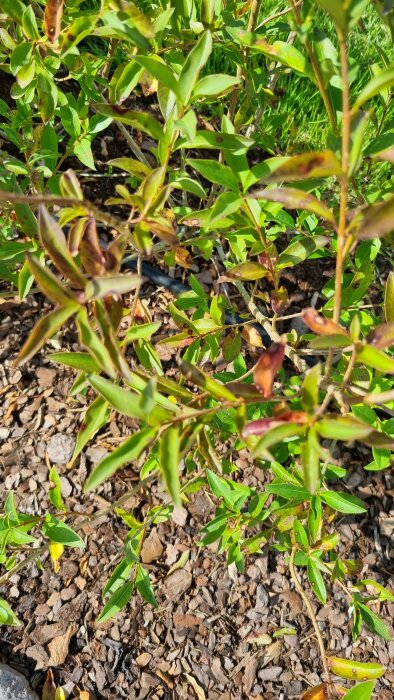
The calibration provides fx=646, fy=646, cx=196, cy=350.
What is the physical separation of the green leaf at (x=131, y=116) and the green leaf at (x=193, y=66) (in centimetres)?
7

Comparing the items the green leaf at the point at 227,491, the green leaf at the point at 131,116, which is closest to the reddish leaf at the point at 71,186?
the green leaf at the point at 131,116

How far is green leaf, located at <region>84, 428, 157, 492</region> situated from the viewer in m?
0.82

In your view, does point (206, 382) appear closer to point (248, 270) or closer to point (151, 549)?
point (248, 270)

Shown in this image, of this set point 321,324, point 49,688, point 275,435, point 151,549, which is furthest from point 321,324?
point 49,688

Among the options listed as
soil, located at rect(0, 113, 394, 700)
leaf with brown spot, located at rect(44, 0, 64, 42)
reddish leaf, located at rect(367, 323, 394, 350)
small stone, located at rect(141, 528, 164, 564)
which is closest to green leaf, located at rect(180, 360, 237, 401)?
reddish leaf, located at rect(367, 323, 394, 350)

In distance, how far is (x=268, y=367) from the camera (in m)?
0.86

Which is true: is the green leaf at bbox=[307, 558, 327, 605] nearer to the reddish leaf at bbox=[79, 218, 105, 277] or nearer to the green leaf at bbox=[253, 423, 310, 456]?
the green leaf at bbox=[253, 423, 310, 456]

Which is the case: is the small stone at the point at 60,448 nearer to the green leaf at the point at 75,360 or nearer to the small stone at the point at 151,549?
the small stone at the point at 151,549

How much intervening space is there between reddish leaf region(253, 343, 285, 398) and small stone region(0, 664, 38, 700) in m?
1.11

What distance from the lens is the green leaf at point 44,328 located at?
80 cm

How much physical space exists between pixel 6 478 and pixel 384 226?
1.43 m

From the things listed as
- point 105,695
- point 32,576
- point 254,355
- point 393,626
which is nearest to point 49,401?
point 32,576

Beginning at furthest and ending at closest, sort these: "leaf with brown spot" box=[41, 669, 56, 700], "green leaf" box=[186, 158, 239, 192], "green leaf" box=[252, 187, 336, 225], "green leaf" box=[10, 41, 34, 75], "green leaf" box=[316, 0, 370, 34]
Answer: "leaf with brown spot" box=[41, 669, 56, 700]
"green leaf" box=[10, 41, 34, 75]
"green leaf" box=[186, 158, 239, 192]
"green leaf" box=[252, 187, 336, 225]
"green leaf" box=[316, 0, 370, 34]

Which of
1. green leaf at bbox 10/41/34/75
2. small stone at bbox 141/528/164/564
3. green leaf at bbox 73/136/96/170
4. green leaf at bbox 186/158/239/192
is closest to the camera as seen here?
green leaf at bbox 186/158/239/192
